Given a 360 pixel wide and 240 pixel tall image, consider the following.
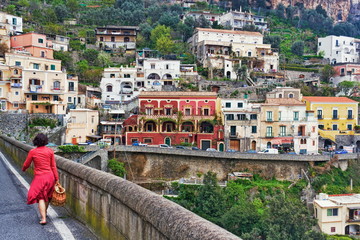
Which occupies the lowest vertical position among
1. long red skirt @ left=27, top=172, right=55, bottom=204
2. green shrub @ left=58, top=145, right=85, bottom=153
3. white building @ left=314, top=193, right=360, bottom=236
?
white building @ left=314, top=193, right=360, bottom=236

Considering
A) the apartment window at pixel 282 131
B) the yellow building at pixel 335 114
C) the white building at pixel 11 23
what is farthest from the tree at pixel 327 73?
the white building at pixel 11 23

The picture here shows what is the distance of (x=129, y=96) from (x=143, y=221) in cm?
5375

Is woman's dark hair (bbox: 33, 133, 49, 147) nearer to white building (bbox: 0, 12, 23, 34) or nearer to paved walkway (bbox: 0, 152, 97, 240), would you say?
paved walkway (bbox: 0, 152, 97, 240)

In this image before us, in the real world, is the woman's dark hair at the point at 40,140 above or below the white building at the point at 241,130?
above

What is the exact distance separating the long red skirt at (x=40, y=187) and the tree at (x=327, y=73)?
3020 inches

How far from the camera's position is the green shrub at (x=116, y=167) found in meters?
37.2

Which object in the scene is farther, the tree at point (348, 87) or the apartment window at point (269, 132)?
the tree at point (348, 87)

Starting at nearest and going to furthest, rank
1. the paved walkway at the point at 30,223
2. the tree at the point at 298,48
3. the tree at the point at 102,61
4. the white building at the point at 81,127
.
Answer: the paved walkway at the point at 30,223 → the white building at the point at 81,127 → the tree at the point at 102,61 → the tree at the point at 298,48

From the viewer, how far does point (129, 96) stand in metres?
58.0

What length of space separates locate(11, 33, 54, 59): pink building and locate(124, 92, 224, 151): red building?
20463mm

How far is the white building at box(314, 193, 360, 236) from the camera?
114ft

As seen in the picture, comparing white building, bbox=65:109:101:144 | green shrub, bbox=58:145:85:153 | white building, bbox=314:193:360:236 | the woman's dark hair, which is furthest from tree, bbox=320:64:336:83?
the woman's dark hair

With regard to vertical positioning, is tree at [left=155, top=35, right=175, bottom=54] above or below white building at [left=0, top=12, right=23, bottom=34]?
below

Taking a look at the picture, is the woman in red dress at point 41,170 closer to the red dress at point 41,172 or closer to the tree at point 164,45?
the red dress at point 41,172
